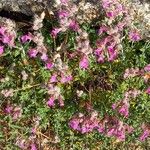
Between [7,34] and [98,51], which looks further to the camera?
[98,51]

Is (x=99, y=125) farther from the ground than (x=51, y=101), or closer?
closer

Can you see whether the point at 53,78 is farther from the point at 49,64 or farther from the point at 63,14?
the point at 63,14

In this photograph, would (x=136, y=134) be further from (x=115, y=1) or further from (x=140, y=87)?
(x=115, y=1)

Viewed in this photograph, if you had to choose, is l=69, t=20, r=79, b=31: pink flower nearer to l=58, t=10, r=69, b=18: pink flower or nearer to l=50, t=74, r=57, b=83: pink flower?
l=58, t=10, r=69, b=18: pink flower

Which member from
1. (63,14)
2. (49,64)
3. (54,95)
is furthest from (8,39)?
(54,95)

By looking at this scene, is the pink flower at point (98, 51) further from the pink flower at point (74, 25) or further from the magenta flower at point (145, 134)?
the magenta flower at point (145, 134)

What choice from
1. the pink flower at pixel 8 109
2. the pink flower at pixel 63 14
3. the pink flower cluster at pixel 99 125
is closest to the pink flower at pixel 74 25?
the pink flower at pixel 63 14

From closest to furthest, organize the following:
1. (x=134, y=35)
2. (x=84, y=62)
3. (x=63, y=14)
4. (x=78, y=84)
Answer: (x=63, y=14) → (x=84, y=62) → (x=134, y=35) → (x=78, y=84)

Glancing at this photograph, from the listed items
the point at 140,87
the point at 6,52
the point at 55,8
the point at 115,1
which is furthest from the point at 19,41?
the point at 140,87

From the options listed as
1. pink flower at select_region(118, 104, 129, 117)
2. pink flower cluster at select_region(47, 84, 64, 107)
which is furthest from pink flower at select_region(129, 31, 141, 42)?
pink flower cluster at select_region(47, 84, 64, 107)
